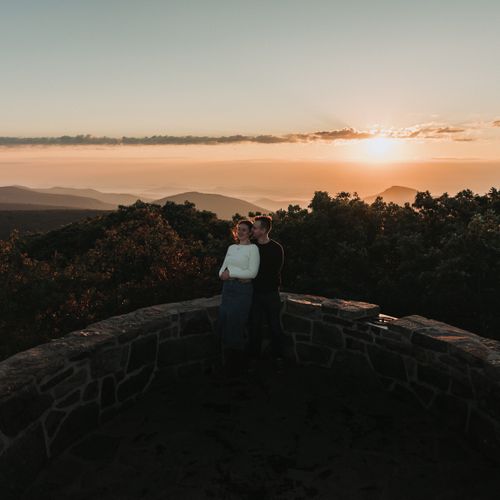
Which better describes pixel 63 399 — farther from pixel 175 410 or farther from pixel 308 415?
pixel 308 415

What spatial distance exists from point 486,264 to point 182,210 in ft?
52.2

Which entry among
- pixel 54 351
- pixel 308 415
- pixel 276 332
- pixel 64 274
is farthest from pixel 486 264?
pixel 64 274

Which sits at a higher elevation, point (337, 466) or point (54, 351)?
point (54, 351)

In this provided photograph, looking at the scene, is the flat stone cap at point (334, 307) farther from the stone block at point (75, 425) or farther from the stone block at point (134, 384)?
the stone block at point (75, 425)

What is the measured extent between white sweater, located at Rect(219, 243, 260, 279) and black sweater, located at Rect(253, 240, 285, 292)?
0.22 m

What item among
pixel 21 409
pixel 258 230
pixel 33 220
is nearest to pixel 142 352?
pixel 21 409

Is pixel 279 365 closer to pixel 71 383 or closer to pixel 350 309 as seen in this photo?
pixel 350 309

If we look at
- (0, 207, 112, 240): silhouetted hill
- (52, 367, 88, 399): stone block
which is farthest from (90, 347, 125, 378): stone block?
(0, 207, 112, 240): silhouetted hill

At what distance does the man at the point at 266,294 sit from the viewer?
248 inches

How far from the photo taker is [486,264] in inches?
343

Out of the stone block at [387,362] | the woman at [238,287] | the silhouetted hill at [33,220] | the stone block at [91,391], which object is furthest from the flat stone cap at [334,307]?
the silhouetted hill at [33,220]

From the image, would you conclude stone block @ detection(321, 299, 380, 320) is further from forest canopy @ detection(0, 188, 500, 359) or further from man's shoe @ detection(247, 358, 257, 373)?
forest canopy @ detection(0, 188, 500, 359)

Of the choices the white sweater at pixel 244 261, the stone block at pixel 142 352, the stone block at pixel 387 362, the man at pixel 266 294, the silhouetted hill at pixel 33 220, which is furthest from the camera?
the silhouetted hill at pixel 33 220

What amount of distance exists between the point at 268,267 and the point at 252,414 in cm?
192
